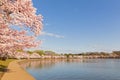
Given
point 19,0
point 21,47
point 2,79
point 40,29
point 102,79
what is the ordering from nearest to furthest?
point 19,0, point 40,29, point 21,47, point 2,79, point 102,79

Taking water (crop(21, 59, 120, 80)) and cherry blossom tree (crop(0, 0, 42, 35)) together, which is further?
water (crop(21, 59, 120, 80))

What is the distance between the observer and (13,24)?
15.9 metres

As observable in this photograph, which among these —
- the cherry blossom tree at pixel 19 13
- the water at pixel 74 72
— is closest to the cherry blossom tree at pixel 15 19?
the cherry blossom tree at pixel 19 13

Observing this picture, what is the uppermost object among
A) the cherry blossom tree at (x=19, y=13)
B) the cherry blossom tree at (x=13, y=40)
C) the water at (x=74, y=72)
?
the cherry blossom tree at (x=19, y=13)

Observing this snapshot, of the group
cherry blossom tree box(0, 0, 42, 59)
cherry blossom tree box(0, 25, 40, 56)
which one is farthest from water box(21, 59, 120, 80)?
cherry blossom tree box(0, 0, 42, 59)

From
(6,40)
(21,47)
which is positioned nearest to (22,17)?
(6,40)

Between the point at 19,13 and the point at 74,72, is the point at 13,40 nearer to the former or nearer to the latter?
the point at 19,13

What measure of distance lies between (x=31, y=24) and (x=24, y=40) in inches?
101

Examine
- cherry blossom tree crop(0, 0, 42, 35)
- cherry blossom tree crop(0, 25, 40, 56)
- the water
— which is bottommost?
the water

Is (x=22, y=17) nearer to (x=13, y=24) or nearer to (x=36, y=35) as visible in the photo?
(x=13, y=24)

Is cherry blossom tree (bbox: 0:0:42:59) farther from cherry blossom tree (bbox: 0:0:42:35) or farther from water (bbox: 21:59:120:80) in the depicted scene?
water (bbox: 21:59:120:80)

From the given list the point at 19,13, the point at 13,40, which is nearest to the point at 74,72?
the point at 13,40

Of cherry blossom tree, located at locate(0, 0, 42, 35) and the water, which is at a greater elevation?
cherry blossom tree, located at locate(0, 0, 42, 35)

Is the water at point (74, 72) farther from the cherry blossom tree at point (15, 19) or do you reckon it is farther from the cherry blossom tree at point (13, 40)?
the cherry blossom tree at point (15, 19)
